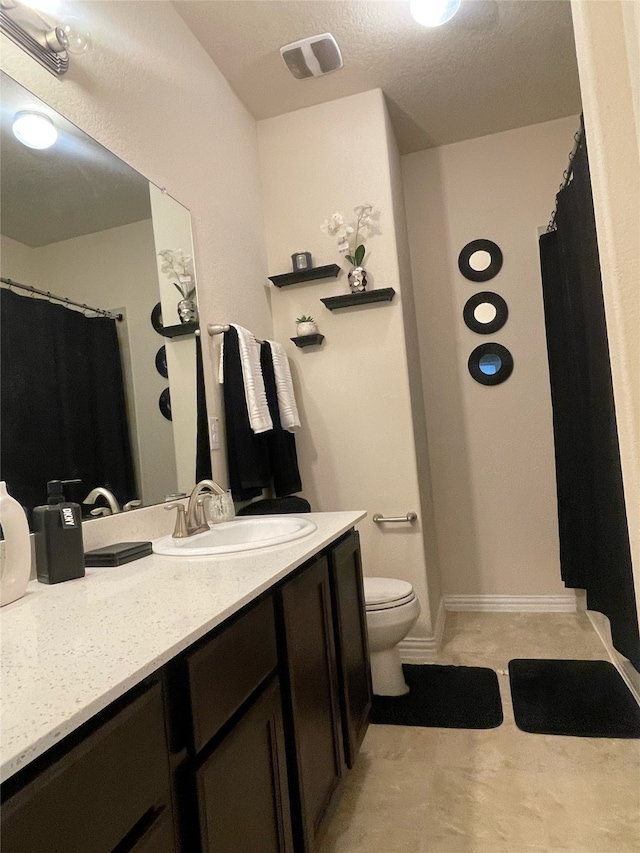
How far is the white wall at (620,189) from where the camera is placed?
0.66 meters

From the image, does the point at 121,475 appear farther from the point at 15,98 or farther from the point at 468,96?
the point at 468,96

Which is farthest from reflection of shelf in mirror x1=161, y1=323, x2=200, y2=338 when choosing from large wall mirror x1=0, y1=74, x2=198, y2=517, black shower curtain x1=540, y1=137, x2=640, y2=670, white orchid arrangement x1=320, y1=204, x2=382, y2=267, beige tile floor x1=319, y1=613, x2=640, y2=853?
beige tile floor x1=319, y1=613, x2=640, y2=853

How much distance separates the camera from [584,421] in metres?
2.14

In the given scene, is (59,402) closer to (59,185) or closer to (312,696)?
(59,185)

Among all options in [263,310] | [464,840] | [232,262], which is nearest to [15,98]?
[232,262]

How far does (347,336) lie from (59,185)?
1474 mm

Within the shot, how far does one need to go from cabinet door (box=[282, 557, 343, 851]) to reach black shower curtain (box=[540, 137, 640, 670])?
3.10 feet

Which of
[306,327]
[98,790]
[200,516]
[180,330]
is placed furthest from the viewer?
[306,327]

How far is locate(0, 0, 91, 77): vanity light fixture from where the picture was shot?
1.19m

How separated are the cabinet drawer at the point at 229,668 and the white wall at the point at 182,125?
105 cm

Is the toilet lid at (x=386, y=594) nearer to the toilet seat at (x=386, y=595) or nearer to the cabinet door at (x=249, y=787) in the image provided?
the toilet seat at (x=386, y=595)

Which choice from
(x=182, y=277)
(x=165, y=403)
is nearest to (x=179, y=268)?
(x=182, y=277)

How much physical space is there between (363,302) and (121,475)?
150 cm

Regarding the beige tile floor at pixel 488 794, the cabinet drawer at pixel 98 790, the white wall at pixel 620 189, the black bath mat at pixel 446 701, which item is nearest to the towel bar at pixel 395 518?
the black bath mat at pixel 446 701
